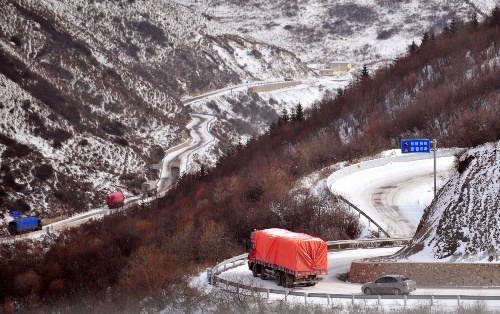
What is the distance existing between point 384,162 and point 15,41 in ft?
198

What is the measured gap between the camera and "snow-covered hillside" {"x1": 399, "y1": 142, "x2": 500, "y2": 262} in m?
34.2

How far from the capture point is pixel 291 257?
35250mm

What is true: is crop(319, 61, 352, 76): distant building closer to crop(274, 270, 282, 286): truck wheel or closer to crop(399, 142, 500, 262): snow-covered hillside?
crop(399, 142, 500, 262): snow-covered hillside

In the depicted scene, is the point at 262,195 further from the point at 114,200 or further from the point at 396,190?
the point at 114,200

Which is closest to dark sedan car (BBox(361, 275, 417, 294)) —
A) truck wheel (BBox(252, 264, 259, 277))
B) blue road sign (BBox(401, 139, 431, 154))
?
truck wheel (BBox(252, 264, 259, 277))

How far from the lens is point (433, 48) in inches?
3846

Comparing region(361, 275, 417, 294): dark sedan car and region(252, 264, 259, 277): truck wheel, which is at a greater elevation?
region(252, 264, 259, 277): truck wheel

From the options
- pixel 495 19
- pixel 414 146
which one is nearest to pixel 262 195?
pixel 414 146

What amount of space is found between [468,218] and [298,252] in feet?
22.4

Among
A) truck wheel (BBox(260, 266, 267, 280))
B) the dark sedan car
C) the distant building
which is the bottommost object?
the dark sedan car

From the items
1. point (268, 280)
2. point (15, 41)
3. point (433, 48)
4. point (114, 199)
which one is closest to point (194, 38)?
point (15, 41)

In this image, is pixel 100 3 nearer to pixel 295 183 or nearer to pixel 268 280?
pixel 295 183

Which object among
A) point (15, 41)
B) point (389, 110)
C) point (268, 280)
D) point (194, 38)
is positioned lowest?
point (268, 280)

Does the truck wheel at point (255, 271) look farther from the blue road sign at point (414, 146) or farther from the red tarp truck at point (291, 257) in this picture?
the blue road sign at point (414, 146)
